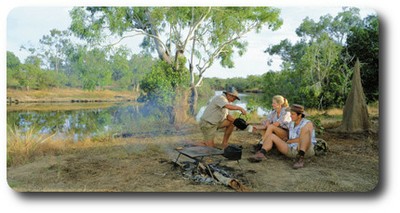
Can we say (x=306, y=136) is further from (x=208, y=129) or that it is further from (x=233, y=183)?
(x=208, y=129)

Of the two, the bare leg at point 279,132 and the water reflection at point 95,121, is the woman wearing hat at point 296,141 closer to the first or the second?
the bare leg at point 279,132

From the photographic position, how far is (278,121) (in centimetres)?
465

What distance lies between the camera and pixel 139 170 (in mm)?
4238

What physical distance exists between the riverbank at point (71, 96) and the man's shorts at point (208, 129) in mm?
988

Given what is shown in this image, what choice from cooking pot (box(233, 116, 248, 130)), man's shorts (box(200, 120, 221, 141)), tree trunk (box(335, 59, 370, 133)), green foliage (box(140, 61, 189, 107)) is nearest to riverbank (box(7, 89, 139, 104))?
green foliage (box(140, 61, 189, 107))

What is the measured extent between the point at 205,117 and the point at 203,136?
0.28 meters

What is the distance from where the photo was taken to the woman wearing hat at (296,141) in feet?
14.3

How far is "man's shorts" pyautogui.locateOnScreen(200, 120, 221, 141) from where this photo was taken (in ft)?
15.3

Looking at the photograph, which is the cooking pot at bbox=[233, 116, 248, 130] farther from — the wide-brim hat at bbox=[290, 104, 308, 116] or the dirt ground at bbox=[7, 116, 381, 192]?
the wide-brim hat at bbox=[290, 104, 308, 116]

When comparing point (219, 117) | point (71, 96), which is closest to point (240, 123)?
point (219, 117)

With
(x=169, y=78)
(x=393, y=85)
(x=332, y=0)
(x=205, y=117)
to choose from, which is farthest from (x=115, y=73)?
(x=393, y=85)

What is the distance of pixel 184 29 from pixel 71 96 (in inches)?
70.3

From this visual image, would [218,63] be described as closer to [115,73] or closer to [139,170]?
[115,73]

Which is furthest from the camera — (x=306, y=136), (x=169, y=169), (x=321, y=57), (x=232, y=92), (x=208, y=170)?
(x=321, y=57)
